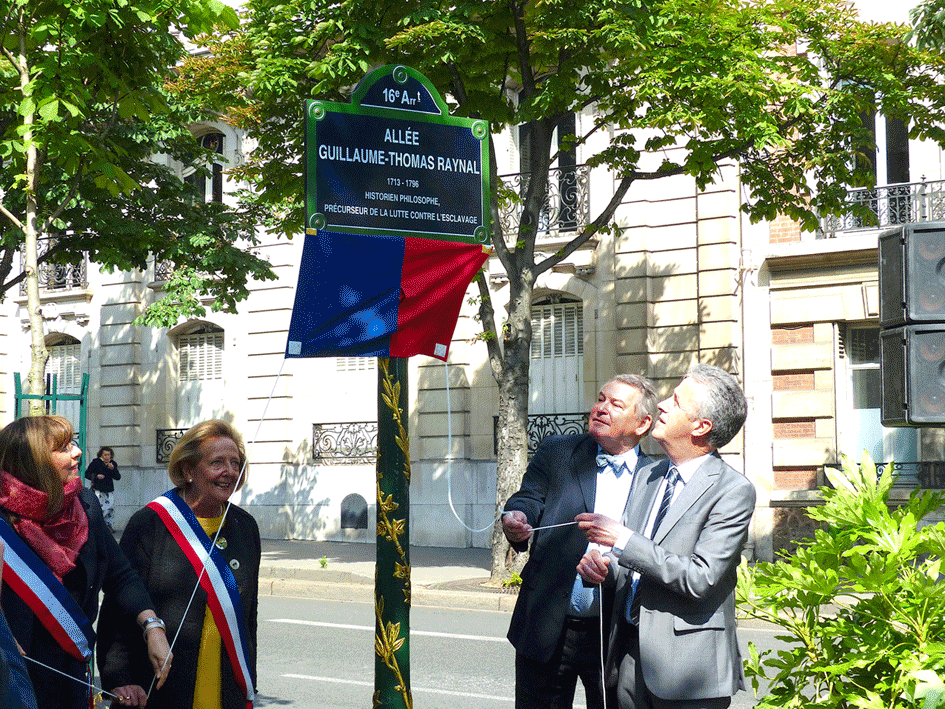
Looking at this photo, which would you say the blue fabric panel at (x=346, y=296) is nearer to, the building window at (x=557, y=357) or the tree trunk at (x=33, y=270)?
the tree trunk at (x=33, y=270)

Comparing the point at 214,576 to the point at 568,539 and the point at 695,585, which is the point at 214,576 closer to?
the point at 568,539

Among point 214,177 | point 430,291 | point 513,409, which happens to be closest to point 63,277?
point 214,177

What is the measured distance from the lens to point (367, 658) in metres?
9.44

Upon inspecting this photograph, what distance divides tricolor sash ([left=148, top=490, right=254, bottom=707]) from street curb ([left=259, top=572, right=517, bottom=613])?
8.75 meters

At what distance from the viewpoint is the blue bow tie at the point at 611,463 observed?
182 inches

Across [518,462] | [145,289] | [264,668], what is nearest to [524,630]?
[264,668]

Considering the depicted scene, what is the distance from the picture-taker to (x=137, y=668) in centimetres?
402

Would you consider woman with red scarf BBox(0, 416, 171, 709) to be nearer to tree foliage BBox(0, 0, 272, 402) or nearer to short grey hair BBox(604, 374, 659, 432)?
short grey hair BBox(604, 374, 659, 432)

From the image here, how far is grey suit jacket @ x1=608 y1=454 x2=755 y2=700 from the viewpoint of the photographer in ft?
12.1

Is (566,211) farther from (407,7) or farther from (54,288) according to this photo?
(54,288)

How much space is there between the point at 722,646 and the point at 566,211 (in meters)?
15.6

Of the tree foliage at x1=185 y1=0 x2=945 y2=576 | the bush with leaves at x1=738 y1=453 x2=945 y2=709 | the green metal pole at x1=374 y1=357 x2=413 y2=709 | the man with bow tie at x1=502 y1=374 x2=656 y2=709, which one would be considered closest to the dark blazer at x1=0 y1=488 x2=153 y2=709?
the green metal pole at x1=374 y1=357 x2=413 y2=709

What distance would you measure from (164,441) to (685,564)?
70.8 feet

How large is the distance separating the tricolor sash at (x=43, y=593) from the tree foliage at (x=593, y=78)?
340 inches
